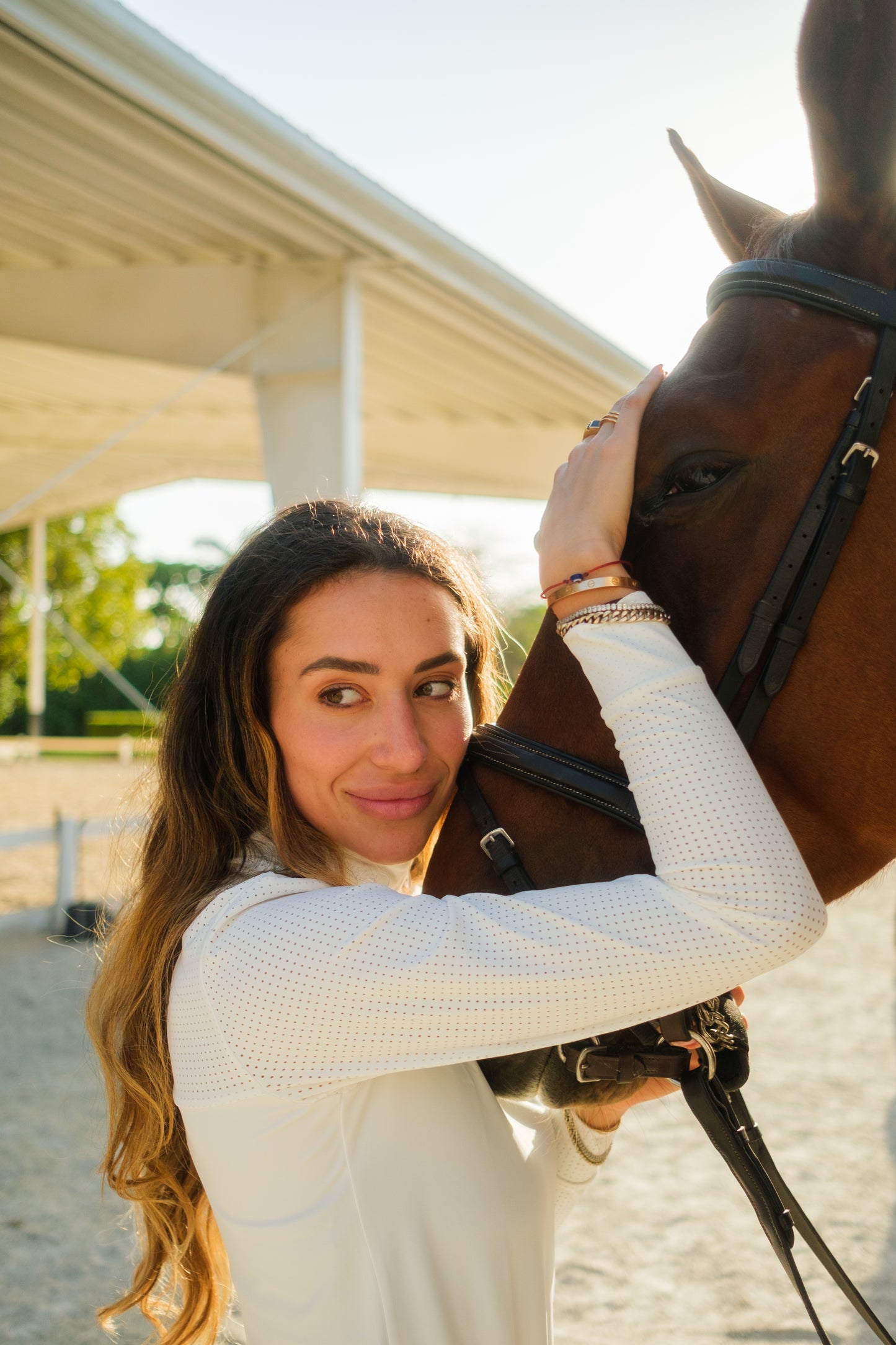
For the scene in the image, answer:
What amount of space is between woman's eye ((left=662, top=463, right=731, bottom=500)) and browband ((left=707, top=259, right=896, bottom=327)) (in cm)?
23

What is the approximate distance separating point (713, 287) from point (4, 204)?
553 centimetres

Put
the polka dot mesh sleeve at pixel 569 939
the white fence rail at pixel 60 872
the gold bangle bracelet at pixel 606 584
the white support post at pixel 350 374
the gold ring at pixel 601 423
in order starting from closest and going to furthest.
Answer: the polka dot mesh sleeve at pixel 569 939 → the gold bangle bracelet at pixel 606 584 → the gold ring at pixel 601 423 → the white support post at pixel 350 374 → the white fence rail at pixel 60 872

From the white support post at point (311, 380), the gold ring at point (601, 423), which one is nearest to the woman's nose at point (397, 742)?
the gold ring at point (601, 423)

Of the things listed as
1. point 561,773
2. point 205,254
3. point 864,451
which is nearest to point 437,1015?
point 561,773

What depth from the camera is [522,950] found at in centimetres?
113

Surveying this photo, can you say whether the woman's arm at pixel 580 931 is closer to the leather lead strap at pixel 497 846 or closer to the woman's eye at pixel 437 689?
the leather lead strap at pixel 497 846

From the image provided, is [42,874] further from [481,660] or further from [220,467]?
[481,660]

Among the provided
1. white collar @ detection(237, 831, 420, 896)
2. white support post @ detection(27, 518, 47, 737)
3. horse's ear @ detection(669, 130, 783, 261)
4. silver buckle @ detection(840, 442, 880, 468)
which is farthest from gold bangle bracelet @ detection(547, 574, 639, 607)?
white support post @ detection(27, 518, 47, 737)

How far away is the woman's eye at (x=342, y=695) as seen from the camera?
152 centimetres

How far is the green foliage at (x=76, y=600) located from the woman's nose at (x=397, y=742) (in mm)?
29309

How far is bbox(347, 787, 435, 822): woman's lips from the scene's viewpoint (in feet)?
5.02

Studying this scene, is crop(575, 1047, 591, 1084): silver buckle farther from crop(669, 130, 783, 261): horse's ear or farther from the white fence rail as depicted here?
the white fence rail

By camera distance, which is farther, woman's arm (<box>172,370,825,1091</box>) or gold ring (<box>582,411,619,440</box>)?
gold ring (<box>582,411,619,440</box>)

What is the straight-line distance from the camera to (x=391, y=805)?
5.03ft
